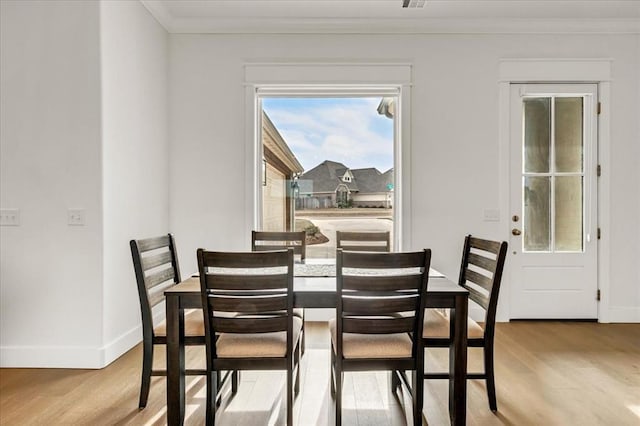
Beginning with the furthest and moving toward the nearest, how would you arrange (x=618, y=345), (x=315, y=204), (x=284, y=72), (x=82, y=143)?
(x=315, y=204) < (x=284, y=72) < (x=618, y=345) < (x=82, y=143)

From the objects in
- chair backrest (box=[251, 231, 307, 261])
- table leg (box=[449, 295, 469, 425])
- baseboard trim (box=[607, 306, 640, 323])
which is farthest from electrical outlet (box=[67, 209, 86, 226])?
baseboard trim (box=[607, 306, 640, 323])

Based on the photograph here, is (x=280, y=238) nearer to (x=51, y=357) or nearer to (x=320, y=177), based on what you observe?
(x=320, y=177)

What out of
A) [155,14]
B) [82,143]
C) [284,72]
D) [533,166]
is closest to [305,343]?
[82,143]

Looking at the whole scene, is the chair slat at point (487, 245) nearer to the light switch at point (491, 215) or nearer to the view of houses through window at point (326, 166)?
the light switch at point (491, 215)

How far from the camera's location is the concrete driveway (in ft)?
13.8

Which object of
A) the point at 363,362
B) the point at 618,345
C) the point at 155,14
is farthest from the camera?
the point at 155,14

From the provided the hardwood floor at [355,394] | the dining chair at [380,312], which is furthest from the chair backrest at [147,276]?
the dining chair at [380,312]

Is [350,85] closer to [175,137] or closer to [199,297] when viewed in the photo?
[175,137]

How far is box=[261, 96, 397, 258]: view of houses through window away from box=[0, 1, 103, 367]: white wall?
165cm

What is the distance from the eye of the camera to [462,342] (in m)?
2.01

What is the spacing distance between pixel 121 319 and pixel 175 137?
177cm

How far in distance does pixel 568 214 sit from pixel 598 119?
95 centimetres

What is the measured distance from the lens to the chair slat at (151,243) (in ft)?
7.33

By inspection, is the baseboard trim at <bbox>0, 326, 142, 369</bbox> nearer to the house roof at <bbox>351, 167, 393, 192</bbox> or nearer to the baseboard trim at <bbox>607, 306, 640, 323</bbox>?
the house roof at <bbox>351, 167, 393, 192</bbox>
